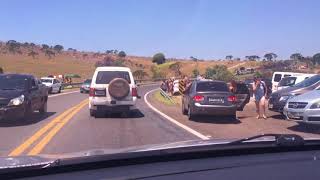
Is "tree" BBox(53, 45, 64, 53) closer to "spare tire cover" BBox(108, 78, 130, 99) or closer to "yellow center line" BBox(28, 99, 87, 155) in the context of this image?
"spare tire cover" BBox(108, 78, 130, 99)

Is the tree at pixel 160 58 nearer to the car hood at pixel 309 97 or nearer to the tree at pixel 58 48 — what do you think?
the tree at pixel 58 48

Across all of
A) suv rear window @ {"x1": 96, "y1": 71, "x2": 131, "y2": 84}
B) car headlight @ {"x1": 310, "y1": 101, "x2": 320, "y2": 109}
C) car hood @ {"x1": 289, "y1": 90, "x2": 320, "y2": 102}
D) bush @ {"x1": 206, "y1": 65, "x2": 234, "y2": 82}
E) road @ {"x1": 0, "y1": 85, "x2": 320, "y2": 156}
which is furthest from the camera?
bush @ {"x1": 206, "y1": 65, "x2": 234, "y2": 82}

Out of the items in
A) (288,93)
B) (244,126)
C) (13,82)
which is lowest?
(244,126)

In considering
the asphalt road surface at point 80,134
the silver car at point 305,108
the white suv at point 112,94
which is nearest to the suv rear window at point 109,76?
the white suv at point 112,94

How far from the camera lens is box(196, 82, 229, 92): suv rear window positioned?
2092 centimetres

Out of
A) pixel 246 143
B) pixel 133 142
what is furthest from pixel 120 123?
pixel 246 143

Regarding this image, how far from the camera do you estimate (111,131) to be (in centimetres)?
1645

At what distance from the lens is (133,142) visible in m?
13.7

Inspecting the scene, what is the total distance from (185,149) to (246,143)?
521 mm

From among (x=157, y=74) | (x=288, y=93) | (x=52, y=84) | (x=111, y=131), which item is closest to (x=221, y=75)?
(x=52, y=84)

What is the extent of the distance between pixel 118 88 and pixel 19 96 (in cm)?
401

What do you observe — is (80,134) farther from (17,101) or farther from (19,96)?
(19,96)

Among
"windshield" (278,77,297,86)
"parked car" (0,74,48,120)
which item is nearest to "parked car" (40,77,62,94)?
"windshield" (278,77,297,86)

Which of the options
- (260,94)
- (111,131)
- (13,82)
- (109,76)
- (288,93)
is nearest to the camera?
(111,131)
